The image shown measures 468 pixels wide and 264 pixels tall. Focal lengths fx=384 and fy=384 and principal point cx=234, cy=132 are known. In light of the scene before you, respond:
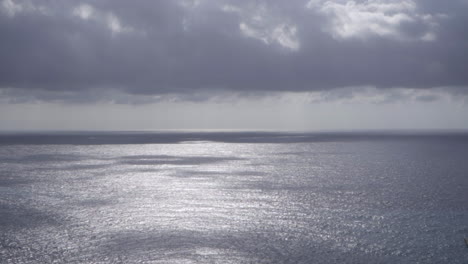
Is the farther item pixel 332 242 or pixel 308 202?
pixel 308 202

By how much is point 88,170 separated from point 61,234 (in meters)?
69.9

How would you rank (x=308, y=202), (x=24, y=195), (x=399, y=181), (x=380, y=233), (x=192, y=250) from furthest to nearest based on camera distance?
(x=399, y=181), (x=24, y=195), (x=308, y=202), (x=380, y=233), (x=192, y=250)

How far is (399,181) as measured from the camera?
89.8 m

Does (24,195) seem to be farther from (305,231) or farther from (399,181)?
(399,181)

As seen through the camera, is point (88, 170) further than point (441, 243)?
Yes

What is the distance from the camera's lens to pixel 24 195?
238 ft

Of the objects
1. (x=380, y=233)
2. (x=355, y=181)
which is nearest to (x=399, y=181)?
(x=355, y=181)

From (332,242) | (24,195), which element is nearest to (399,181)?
(332,242)

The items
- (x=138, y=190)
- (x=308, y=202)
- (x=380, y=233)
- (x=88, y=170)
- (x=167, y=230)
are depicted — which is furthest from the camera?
(x=88, y=170)

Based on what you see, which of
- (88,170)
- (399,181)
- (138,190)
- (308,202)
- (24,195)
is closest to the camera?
(308,202)

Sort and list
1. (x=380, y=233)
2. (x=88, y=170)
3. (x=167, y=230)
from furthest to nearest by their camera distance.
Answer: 1. (x=88, y=170)
2. (x=167, y=230)
3. (x=380, y=233)

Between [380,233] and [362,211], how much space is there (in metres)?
12.2

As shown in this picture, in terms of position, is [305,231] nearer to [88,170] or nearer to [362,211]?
[362,211]

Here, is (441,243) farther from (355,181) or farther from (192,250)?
(355,181)
